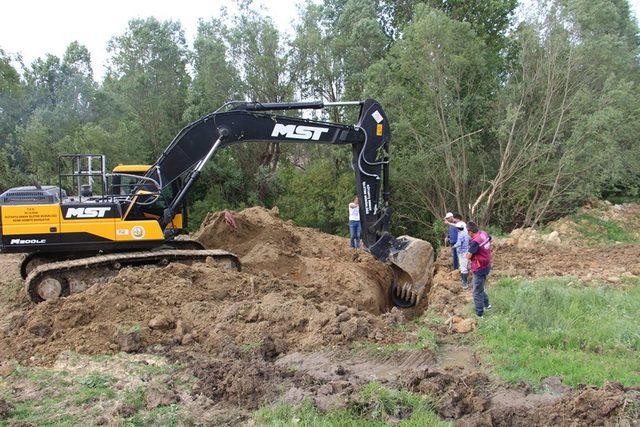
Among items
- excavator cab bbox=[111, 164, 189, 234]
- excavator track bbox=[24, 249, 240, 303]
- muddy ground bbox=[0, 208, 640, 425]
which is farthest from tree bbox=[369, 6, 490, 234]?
excavator track bbox=[24, 249, 240, 303]

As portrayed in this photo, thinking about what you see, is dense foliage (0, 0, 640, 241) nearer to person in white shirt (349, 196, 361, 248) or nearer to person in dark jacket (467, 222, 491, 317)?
person in white shirt (349, 196, 361, 248)

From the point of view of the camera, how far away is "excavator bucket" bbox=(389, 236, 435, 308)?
10.1 meters

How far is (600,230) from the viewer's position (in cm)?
1753

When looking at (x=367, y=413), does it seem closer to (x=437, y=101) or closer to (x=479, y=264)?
(x=479, y=264)

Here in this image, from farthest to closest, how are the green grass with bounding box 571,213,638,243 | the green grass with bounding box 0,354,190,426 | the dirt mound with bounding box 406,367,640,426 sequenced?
1. the green grass with bounding box 571,213,638,243
2. the green grass with bounding box 0,354,190,426
3. the dirt mound with bounding box 406,367,640,426

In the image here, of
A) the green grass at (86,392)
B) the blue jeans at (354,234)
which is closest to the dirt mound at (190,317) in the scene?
the green grass at (86,392)

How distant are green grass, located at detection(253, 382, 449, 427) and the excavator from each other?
5.23m

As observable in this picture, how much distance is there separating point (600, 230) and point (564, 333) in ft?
40.8

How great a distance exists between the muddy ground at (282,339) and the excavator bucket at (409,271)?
0.32 meters

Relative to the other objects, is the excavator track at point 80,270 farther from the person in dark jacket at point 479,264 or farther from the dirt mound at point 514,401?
the dirt mound at point 514,401

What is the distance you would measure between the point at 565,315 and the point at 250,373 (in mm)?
4252

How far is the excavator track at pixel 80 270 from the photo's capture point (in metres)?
8.77

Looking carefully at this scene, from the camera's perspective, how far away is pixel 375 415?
4.52m

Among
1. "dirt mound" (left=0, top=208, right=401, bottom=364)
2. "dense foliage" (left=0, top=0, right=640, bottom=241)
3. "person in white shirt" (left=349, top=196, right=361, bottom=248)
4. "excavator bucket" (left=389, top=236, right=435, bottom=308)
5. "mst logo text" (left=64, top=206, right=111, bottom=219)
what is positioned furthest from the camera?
"dense foliage" (left=0, top=0, right=640, bottom=241)
